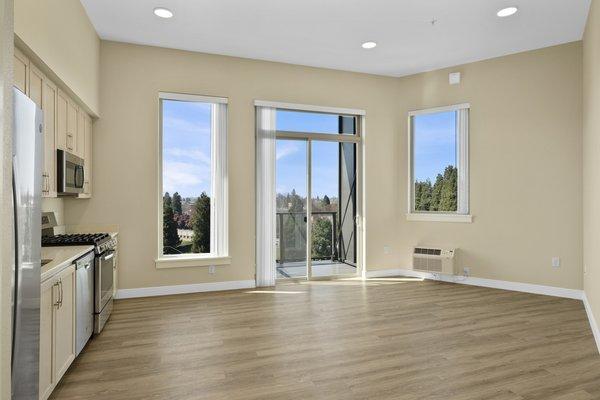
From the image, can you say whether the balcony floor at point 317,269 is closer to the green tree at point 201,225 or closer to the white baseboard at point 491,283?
the white baseboard at point 491,283

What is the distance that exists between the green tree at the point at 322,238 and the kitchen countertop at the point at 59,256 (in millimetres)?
3616

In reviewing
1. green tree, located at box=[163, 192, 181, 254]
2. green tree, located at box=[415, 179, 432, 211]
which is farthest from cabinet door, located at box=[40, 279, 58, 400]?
green tree, located at box=[415, 179, 432, 211]

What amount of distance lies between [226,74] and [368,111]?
237 cm

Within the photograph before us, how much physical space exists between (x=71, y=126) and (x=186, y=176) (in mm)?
1752

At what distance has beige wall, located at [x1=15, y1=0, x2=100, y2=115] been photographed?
2.76 meters

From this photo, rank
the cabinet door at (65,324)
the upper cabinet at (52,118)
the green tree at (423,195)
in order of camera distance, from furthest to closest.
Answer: the green tree at (423,195) < the upper cabinet at (52,118) < the cabinet door at (65,324)

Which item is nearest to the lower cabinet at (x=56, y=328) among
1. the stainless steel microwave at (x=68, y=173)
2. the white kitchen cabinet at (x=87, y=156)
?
the stainless steel microwave at (x=68, y=173)

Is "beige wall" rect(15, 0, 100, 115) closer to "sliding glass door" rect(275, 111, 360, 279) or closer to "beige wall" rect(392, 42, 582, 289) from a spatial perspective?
"sliding glass door" rect(275, 111, 360, 279)

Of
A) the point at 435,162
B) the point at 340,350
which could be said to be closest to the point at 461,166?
the point at 435,162

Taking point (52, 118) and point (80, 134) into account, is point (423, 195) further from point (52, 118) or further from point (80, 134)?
point (52, 118)

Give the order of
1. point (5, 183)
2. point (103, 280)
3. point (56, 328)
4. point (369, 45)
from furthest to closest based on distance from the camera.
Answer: point (369, 45) → point (103, 280) → point (56, 328) → point (5, 183)

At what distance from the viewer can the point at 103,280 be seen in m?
3.75

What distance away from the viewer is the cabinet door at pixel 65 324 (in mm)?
2656

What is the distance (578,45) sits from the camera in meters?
5.14
